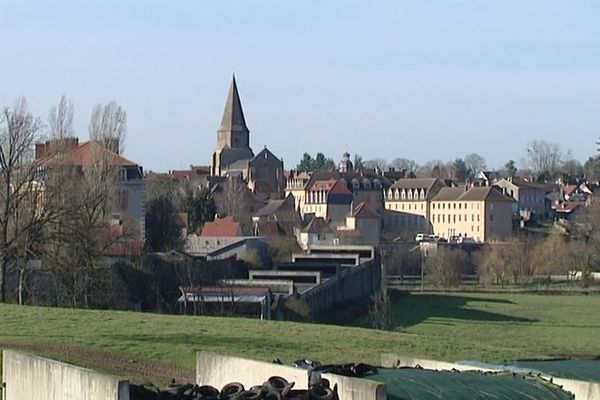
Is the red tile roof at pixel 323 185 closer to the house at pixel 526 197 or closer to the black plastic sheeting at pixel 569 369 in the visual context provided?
the house at pixel 526 197

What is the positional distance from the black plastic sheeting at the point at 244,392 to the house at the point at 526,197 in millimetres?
117306

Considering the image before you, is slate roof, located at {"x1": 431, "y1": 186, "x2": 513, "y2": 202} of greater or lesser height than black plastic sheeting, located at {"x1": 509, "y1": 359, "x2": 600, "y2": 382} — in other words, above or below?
above

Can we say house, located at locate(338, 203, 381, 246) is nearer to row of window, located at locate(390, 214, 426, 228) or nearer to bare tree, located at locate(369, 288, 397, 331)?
row of window, located at locate(390, 214, 426, 228)

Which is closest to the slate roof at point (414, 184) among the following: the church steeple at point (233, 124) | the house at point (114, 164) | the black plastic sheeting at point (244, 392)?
the church steeple at point (233, 124)

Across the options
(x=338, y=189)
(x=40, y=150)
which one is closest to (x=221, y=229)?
(x=40, y=150)

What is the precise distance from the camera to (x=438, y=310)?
56438mm

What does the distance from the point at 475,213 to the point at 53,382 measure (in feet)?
341

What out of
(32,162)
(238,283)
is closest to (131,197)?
(238,283)

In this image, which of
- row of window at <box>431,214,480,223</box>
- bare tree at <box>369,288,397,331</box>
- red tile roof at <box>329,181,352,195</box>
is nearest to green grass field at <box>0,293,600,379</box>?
bare tree at <box>369,288,397,331</box>

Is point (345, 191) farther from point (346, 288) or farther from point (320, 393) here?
point (320, 393)

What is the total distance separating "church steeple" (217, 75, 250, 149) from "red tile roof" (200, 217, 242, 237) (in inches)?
3150

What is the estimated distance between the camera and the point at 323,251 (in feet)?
257

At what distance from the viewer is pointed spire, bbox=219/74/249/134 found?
163 metres

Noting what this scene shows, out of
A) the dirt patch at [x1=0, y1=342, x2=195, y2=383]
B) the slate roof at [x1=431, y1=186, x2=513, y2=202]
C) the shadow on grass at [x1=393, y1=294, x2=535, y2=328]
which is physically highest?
the slate roof at [x1=431, y1=186, x2=513, y2=202]
